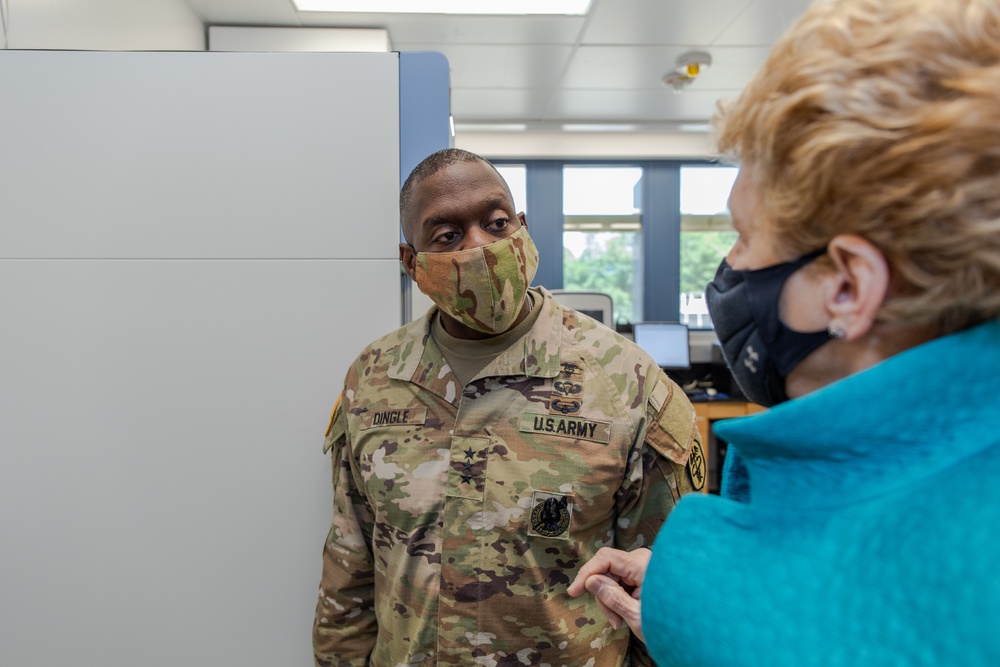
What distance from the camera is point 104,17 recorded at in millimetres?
2139

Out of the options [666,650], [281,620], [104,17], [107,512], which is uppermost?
[104,17]

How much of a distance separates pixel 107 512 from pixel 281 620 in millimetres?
433

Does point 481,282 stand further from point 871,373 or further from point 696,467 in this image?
point 871,373

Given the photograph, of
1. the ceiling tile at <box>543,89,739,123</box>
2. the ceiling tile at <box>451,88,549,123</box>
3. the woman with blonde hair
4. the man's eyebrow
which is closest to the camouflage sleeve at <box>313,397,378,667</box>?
the man's eyebrow

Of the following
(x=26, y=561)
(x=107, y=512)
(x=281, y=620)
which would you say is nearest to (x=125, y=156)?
(x=107, y=512)

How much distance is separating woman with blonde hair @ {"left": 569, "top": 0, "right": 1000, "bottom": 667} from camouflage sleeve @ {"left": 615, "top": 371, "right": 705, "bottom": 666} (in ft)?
1.82

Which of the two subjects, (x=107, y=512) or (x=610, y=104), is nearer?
(x=107, y=512)

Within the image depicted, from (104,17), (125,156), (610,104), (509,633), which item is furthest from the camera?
(610,104)

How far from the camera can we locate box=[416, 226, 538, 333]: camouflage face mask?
1.05 m

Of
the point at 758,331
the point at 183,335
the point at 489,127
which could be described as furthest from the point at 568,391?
the point at 489,127

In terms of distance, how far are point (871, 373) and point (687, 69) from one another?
3.96 m

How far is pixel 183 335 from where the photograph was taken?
4.32 ft

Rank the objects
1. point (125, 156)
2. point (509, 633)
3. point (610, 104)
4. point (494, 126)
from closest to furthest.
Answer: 1. point (509, 633)
2. point (125, 156)
3. point (610, 104)
4. point (494, 126)

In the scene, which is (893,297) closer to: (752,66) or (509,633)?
(509,633)
